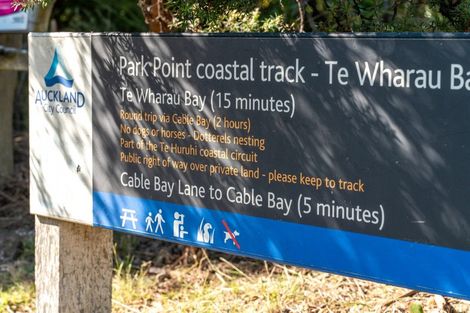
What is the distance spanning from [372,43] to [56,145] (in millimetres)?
1756

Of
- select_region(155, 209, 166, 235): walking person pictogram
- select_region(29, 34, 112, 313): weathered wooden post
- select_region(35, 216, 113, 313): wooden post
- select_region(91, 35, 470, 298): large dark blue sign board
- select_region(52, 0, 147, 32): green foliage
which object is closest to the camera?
select_region(91, 35, 470, 298): large dark blue sign board

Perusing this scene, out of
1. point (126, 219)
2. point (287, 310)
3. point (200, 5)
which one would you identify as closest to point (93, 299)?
point (126, 219)

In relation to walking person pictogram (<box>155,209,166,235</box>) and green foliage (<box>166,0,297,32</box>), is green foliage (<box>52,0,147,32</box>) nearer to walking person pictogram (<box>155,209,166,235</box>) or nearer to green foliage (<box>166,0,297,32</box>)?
green foliage (<box>166,0,297,32</box>)

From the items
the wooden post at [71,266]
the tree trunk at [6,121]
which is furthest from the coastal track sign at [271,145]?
the tree trunk at [6,121]

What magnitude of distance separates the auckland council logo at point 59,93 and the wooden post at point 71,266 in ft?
1.86

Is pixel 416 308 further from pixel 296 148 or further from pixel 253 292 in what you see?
pixel 296 148

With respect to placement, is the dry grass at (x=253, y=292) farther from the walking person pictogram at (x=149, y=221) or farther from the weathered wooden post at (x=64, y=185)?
the walking person pictogram at (x=149, y=221)

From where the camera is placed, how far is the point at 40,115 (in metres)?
4.16

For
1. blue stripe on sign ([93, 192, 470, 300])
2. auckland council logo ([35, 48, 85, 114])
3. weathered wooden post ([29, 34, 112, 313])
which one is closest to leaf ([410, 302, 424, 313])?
blue stripe on sign ([93, 192, 470, 300])

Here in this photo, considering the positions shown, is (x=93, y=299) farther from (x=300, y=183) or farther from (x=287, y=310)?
(x=300, y=183)

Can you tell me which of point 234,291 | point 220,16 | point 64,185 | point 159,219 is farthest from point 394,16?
point 234,291

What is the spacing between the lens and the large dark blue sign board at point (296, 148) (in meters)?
2.79

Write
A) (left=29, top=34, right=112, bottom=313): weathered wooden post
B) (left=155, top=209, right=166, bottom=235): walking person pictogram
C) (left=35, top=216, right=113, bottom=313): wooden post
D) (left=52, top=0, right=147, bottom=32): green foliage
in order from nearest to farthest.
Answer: (left=155, top=209, right=166, bottom=235): walking person pictogram < (left=29, top=34, right=112, bottom=313): weathered wooden post < (left=35, top=216, right=113, bottom=313): wooden post < (left=52, top=0, right=147, bottom=32): green foliage

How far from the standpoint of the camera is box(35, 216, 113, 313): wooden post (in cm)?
424
